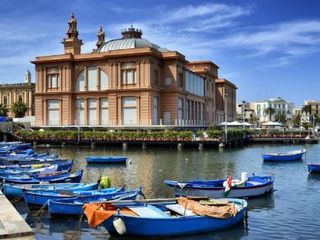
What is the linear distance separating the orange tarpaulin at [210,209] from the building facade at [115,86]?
66.7m

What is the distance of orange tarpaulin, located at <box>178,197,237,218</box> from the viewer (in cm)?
2131

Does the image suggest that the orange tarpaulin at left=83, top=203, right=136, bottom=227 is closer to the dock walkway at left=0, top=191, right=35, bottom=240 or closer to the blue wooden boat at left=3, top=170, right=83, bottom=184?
the dock walkway at left=0, top=191, right=35, bottom=240

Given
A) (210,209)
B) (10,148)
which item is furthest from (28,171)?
(10,148)

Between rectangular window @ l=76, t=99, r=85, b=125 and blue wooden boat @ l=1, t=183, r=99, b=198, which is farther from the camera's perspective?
rectangular window @ l=76, t=99, r=85, b=125

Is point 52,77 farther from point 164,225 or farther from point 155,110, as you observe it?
point 164,225

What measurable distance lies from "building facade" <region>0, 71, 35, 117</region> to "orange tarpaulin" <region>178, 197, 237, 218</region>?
400 feet

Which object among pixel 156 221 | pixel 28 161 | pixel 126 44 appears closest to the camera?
pixel 156 221

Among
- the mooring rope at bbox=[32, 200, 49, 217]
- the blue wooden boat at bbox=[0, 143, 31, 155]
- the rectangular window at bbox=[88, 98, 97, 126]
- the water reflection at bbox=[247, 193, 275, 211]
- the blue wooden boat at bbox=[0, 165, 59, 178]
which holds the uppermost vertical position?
the rectangular window at bbox=[88, 98, 97, 126]

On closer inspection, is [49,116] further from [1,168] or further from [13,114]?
[1,168]

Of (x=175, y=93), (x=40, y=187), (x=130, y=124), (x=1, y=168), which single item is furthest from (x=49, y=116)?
(x=40, y=187)

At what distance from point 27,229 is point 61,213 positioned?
653 cm

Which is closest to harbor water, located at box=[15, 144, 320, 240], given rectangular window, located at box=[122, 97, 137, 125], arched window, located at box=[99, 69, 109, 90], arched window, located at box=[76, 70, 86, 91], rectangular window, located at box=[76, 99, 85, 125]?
rectangular window, located at box=[122, 97, 137, 125]

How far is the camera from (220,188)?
91.4 ft

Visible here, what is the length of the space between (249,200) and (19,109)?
108532mm
